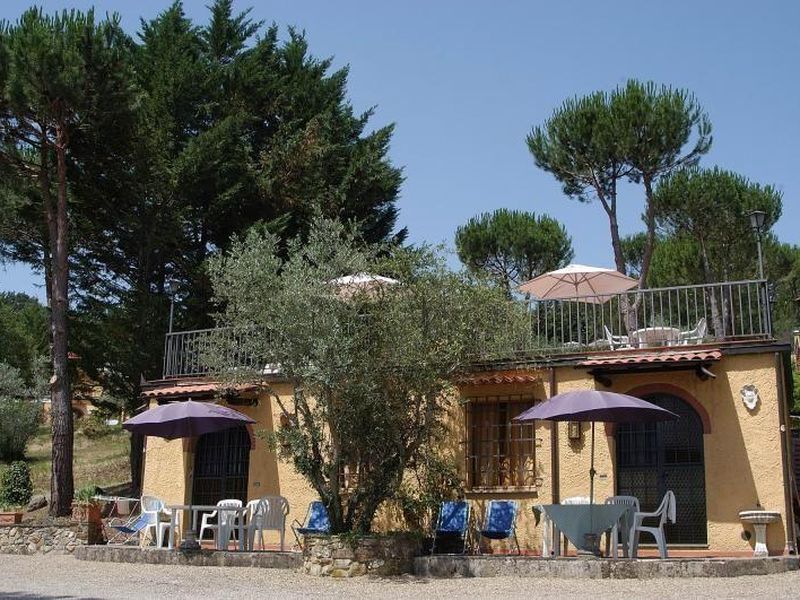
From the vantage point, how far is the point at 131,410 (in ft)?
77.5

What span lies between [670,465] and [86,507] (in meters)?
10.8

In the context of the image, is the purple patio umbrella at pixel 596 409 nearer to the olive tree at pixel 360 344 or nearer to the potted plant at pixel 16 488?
the olive tree at pixel 360 344

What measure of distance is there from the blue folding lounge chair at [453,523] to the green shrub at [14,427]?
22.6 metres

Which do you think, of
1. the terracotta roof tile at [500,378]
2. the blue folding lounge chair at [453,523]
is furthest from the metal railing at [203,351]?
the blue folding lounge chair at [453,523]

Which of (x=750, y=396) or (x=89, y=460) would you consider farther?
(x=89, y=460)

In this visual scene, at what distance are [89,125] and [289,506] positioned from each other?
10156mm

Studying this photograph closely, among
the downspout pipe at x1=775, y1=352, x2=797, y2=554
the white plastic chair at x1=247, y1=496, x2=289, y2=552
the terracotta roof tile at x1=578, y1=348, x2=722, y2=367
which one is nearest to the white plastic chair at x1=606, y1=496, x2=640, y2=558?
the terracotta roof tile at x1=578, y1=348, x2=722, y2=367

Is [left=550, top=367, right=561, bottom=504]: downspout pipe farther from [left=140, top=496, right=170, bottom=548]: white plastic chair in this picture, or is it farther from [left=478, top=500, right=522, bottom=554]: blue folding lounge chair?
[left=140, top=496, right=170, bottom=548]: white plastic chair

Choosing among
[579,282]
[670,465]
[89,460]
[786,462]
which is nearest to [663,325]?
[670,465]

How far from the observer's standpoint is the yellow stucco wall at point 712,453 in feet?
42.4

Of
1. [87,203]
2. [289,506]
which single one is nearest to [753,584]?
Result: [289,506]

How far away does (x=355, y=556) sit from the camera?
39.2 ft

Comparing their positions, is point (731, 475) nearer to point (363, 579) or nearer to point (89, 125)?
A: point (363, 579)

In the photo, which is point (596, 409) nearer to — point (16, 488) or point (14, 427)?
point (16, 488)
